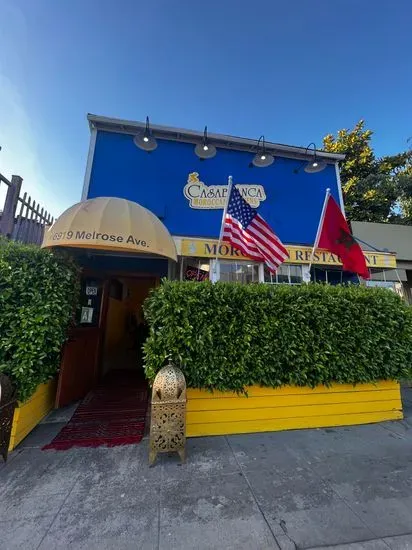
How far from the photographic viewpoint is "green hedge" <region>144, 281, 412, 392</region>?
355 cm

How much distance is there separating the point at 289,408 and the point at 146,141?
7.15m

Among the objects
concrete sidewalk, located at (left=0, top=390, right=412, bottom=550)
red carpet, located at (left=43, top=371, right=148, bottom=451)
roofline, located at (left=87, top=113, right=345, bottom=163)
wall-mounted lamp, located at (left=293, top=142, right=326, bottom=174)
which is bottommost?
concrete sidewalk, located at (left=0, top=390, right=412, bottom=550)

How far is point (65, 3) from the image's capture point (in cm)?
551

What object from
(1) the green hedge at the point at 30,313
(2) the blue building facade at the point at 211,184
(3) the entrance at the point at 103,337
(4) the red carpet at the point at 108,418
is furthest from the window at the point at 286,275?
(1) the green hedge at the point at 30,313

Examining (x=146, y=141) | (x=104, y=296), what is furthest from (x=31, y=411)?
(x=146, y=141)

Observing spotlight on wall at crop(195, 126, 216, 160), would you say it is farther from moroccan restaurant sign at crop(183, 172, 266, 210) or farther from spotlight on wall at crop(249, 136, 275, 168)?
spotlight on wall at crop(249, 136, 275, 168)

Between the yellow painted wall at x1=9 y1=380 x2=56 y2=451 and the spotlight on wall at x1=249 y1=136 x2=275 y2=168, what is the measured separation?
7421 millimetres

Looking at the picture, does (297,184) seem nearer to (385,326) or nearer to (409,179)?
(385,326)

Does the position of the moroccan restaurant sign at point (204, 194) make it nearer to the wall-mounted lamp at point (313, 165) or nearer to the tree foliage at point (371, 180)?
the wall-mounted lamp at point (313, 165)

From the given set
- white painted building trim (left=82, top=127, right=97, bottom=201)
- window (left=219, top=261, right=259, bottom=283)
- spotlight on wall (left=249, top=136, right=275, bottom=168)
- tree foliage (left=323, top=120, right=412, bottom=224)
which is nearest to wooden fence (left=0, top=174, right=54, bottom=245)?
white painted building trim (left=82, top=127, right=97, bottom=201)

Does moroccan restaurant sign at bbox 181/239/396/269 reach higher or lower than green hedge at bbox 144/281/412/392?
higher

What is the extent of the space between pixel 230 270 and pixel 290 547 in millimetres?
4768

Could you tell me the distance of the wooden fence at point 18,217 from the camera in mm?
4523

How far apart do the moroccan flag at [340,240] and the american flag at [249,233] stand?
129 cm
